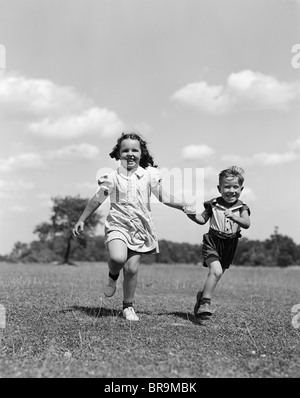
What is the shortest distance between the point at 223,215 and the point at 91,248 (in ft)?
269

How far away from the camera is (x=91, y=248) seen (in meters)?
87.9

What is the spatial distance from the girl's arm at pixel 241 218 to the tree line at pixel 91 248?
47545 millimetres

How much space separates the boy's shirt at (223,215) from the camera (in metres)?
7.12

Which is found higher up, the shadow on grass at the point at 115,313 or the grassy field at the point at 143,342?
the shadow on grass at the point at 115,313

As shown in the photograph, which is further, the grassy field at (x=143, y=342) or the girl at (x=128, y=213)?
the girl at (x=128, y=213)

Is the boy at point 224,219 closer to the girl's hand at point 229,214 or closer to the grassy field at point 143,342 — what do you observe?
the girl's hand at point 229,214

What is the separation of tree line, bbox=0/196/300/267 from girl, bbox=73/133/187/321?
→ 47.3 m

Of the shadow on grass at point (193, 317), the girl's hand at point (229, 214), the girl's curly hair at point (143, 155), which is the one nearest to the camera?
the shadow on grass at point (193, 317)

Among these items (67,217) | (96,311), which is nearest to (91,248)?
(67,217)

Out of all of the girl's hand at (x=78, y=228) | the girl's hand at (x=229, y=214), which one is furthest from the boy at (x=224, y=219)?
the girl's hand at (x=78, y=228)

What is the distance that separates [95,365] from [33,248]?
78038 millimetres

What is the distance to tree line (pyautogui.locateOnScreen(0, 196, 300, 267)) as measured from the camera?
187 ft

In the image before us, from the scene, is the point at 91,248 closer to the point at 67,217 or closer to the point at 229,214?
the point at 67,217

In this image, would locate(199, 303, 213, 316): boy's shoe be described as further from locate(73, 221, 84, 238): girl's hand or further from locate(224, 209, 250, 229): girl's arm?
locate(73, 221, 84, 238): girl's hand
